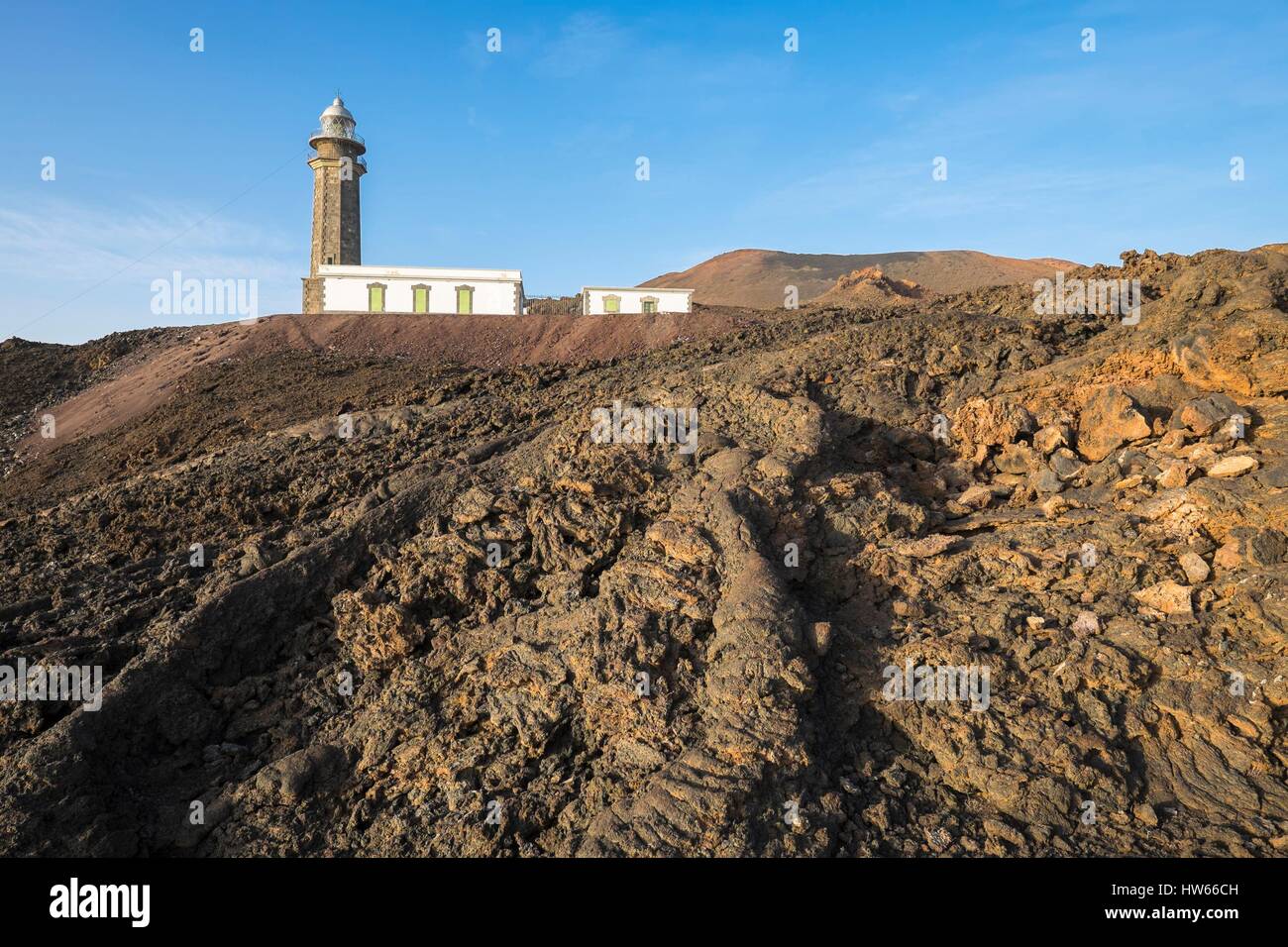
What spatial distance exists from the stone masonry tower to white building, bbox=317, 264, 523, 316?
149 inches

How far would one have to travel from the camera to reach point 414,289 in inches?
1200

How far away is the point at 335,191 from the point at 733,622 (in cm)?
3370

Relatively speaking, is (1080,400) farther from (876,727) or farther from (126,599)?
Result: (126,599)

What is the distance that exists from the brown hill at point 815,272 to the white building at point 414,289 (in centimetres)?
2610

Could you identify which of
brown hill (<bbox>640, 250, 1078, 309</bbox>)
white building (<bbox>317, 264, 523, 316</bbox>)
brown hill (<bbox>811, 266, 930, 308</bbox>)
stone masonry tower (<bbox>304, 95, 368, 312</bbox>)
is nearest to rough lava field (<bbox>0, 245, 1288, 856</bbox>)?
white building (<bbox>317, 264, 523, 316</bbox>)

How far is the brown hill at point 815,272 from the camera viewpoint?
54.8 m

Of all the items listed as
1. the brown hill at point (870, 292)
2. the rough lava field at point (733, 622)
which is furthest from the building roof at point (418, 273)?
the rough lava field at point (733, 622)

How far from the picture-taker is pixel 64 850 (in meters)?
4.96
